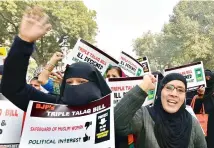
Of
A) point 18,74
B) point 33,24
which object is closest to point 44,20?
point 33,24

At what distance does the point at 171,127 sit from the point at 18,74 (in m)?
1.20

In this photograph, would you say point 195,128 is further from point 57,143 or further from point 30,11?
point 30,11

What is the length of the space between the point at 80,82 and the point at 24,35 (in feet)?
1.83

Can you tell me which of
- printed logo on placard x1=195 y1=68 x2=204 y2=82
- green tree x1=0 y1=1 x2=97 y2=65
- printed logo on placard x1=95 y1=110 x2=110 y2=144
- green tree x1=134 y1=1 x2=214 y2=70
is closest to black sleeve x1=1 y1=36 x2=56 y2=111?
printed logo on placard x1=95 y1=110 x2=110 y2=144

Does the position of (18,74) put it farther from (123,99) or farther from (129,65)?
(129,65)

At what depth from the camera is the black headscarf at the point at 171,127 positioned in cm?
282

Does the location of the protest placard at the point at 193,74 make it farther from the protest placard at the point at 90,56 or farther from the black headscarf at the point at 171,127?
the black headscarf at the point at 171,127

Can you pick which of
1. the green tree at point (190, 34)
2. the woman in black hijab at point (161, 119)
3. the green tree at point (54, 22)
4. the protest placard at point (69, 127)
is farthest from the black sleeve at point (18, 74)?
the green tree at point (190, 34)

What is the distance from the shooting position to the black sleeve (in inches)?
88.9

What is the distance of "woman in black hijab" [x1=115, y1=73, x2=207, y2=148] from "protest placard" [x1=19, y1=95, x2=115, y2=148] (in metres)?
0.31

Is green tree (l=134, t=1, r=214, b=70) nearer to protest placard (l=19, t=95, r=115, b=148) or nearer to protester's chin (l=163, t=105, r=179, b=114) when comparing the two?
protester's chin (l=163, t=105, r=179, b=114)

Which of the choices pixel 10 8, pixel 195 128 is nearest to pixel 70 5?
pixel 10 8

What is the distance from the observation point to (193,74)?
5707mm

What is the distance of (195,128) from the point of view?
2965 millimetres
